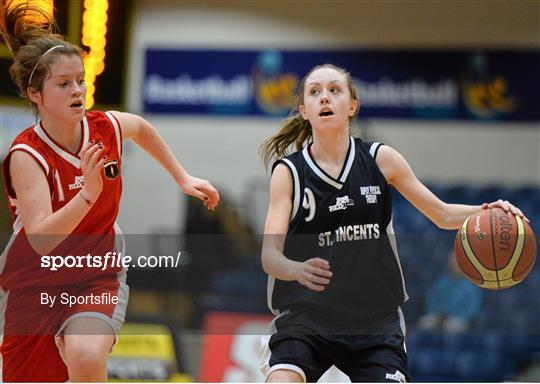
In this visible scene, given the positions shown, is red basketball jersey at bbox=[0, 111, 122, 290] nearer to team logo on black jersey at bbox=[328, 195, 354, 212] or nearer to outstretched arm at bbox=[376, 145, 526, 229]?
team logo on black jersey at bbox=[328, 195, 354, 212]

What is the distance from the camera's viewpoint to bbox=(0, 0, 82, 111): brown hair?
347 cm

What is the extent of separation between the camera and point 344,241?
11.5ft

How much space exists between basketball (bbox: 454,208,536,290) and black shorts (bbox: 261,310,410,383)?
40cm

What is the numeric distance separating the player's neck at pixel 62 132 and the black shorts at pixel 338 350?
3.28 feet

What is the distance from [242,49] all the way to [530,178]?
10.6ft

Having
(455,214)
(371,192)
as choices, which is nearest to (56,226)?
(371,192)

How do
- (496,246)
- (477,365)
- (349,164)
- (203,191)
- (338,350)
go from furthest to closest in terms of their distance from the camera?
1. (477,365)
2. (203,191)
3. (349,164)
4. (496,246)
5. (338,350)

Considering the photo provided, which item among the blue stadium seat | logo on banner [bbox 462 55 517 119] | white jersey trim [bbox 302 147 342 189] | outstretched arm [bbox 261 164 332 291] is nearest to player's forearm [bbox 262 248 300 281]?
outstretched arm [bbox 261 164 332 291]

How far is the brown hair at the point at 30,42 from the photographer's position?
11.4 feet

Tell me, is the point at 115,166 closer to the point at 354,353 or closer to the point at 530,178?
the point at 354,353

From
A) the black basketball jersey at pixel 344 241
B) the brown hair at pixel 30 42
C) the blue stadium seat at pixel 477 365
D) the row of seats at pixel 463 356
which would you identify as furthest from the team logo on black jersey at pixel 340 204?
the blue stadium seat at pixel 477 365

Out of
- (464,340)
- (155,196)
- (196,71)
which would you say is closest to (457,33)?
(196,71)

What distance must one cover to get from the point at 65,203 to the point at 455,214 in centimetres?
143

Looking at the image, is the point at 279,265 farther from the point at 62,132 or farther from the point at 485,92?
the point at 485,92
